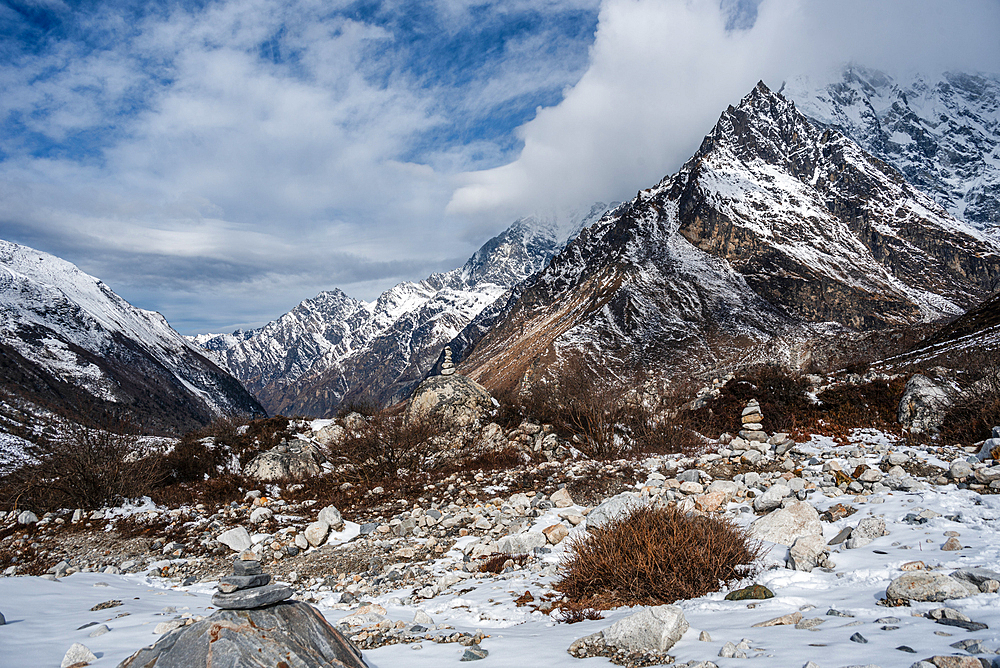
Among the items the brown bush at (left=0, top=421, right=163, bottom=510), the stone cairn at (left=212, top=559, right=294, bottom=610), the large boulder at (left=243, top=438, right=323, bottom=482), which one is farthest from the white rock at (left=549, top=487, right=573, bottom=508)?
the brown bush at (left=0, top=421, right=163, bottom=510)

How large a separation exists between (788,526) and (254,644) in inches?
241

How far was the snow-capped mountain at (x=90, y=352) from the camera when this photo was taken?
11188 centimetres

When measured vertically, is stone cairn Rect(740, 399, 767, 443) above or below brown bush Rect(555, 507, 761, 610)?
above

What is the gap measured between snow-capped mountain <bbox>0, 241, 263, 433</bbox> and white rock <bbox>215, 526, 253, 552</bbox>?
103 meters

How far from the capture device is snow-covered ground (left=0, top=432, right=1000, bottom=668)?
347 cm

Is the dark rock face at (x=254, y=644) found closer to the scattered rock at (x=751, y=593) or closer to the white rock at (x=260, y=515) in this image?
the scattered rock at (x=751, y=593)

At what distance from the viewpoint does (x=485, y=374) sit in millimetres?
145000

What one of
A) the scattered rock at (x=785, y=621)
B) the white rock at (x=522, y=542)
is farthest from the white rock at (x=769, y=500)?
the scattered rock at (x=785, y=621)

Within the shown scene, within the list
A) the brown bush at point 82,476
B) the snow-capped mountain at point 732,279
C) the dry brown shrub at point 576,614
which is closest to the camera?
the dry brown shrub at point 576,614

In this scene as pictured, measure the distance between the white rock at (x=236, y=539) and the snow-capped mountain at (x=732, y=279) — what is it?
9535cm

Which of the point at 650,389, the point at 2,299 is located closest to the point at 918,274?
the point at 650,389

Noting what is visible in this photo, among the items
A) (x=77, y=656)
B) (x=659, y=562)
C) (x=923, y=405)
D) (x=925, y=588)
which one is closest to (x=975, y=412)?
(x=923, y=405)

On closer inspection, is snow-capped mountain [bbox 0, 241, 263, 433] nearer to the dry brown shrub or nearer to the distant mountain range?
the distant mountain range

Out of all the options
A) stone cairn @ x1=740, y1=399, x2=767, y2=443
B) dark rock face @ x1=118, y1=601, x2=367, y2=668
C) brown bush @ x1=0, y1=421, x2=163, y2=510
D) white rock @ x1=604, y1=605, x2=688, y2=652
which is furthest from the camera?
stone cairn @ x1=740, y1=399, x2=767, y2=443
